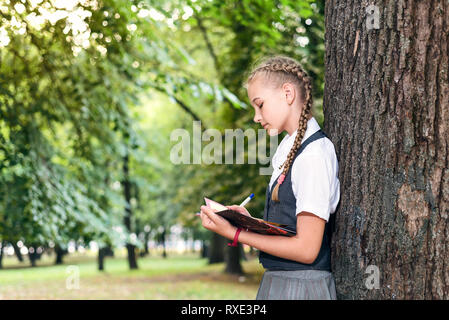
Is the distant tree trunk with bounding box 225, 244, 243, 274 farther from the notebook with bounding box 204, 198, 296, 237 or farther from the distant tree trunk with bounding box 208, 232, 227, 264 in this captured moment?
the notebook with bounding box 204, 198, 296, 237

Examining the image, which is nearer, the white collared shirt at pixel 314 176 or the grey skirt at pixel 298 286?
the white collared shirt at pixel 314 176

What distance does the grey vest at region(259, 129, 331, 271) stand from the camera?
212cm

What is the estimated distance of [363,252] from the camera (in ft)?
7.11

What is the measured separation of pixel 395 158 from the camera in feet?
6.89

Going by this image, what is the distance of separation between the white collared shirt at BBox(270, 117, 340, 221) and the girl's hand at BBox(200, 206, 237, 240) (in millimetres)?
308

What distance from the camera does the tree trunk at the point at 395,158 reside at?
2.05m

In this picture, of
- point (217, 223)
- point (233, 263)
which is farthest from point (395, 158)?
point (233, 263)

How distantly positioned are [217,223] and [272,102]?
0.59 meters

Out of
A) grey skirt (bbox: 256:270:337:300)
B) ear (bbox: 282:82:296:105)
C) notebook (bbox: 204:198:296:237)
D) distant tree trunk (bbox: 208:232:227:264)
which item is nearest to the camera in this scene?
notebook (bbox: 204:198:296:237)

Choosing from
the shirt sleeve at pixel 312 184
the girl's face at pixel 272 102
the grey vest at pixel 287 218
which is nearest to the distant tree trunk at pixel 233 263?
the grey vest at pixel 287 218

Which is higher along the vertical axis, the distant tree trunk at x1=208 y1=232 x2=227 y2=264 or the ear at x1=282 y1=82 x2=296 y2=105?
the ear at x1=282 y1=82 x2=296 y2=105

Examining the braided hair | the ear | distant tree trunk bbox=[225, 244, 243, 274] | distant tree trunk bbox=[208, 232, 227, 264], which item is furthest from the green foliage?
distant tree trunk bbox=[208, 232, 227, 264]

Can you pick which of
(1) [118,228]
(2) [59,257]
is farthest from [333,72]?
(2) [59,257]

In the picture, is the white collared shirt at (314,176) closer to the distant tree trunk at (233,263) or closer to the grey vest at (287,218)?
the grey vest at (287,218)
